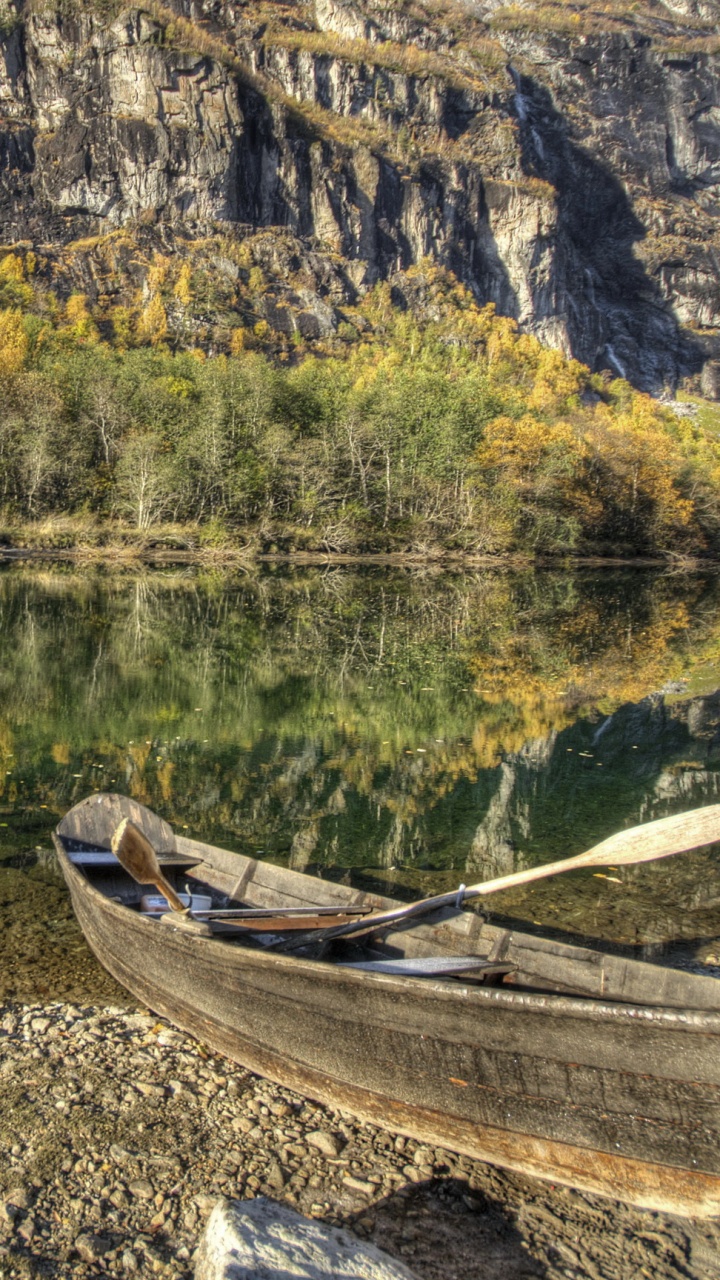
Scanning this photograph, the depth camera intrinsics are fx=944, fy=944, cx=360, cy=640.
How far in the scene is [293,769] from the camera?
11.8 m

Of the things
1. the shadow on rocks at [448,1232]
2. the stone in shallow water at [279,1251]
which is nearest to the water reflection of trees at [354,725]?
the shadow on rocks at [448,1232]

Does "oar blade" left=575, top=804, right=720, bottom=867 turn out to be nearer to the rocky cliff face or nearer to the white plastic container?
the white plastic container

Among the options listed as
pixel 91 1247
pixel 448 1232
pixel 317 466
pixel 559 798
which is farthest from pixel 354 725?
pixel 317 466

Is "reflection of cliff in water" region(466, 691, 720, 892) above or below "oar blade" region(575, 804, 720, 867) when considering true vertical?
below

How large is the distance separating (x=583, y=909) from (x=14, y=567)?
1364 inches

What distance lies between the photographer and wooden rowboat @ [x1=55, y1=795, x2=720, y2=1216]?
402 centimetres

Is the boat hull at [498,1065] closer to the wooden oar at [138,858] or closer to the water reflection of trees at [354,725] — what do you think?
the wooden oar at [138,858]

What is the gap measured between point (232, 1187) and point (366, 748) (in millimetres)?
8695

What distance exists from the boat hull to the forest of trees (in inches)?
1681

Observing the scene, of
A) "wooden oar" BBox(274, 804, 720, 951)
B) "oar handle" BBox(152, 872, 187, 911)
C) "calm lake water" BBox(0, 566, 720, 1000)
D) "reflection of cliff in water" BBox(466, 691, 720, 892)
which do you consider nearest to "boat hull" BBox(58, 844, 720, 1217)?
"oar handle" BBox(152, 872, 187, 911)

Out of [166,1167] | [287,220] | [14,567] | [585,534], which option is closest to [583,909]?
[166,1167]

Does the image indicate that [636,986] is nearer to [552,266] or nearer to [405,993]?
[405,993]

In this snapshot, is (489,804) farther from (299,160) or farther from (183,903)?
(299,160)

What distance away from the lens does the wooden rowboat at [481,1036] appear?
4016mm
